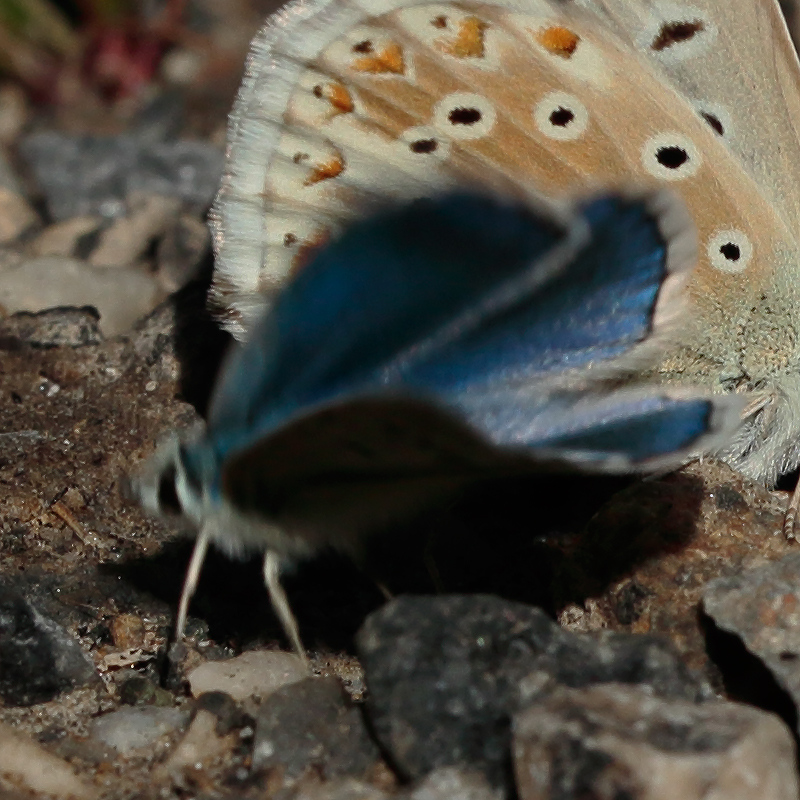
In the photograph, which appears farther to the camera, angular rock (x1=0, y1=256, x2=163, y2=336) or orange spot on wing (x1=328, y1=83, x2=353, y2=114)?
angular rock (x1=0, y1=256, x2=163, y2=336)

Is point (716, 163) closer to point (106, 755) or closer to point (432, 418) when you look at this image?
point (432, 418)

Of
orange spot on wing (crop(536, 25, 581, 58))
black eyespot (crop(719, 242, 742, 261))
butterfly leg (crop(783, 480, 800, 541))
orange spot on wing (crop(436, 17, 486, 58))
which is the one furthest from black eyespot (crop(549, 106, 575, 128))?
butterfly leg (crop(783, 480, 800, 541))

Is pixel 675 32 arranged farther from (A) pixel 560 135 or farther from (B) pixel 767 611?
(B) pixel 767 611

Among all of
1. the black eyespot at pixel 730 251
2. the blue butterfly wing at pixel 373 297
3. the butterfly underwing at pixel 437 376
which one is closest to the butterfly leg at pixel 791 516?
the butterfly underwing at pixel 437 376

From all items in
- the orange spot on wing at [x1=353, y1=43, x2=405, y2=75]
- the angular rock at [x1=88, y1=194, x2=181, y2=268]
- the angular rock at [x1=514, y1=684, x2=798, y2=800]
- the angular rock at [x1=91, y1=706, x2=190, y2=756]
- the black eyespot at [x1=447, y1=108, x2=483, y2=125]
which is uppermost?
the orange spot on wing at [x1=353, y1=43, x2=405, y2=75]

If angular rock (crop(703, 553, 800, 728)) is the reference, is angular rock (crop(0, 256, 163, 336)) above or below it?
below

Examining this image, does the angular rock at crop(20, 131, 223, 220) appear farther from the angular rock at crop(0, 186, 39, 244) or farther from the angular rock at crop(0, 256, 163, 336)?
the angular rock at crop(0, 256, 163, 336)

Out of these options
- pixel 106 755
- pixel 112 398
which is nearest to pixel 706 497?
pixel 106 755

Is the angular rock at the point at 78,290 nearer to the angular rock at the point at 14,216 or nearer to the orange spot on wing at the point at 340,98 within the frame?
the angular rock at the point at 14,216
